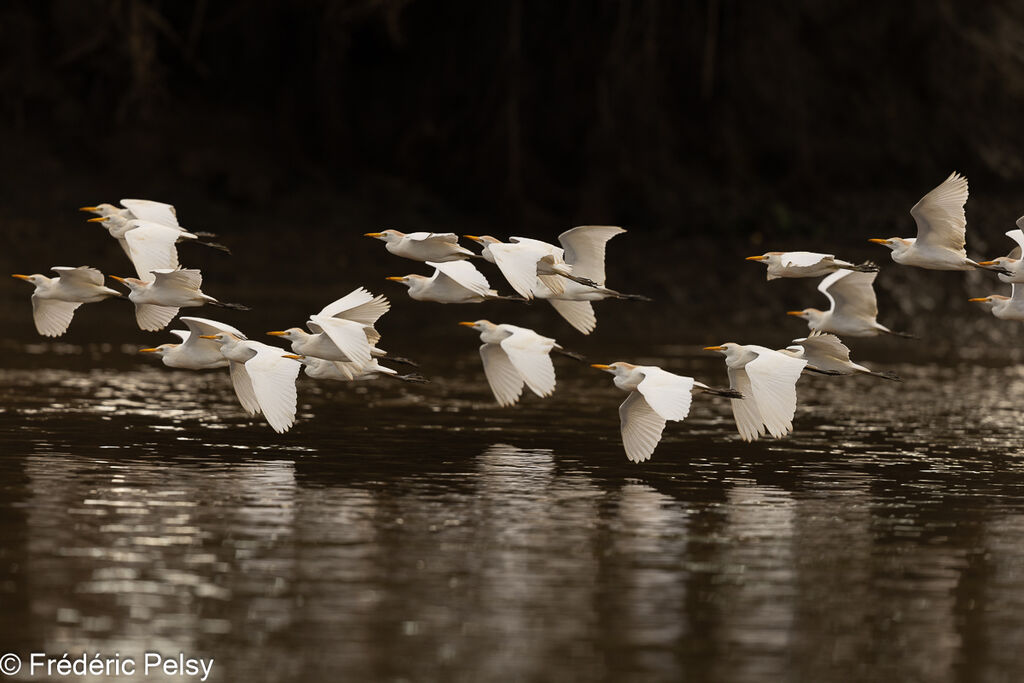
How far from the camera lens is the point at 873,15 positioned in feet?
111

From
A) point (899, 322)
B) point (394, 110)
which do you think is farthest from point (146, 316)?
point (394, 110)

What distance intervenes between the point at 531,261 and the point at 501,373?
181 cm

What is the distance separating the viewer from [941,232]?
1509cm

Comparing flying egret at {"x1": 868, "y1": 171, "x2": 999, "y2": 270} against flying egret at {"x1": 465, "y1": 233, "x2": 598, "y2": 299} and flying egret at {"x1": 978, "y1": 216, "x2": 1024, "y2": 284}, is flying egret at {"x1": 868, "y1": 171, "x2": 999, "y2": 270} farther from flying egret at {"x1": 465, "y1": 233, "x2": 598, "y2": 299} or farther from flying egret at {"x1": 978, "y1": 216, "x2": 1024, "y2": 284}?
flying egret at {"x1": 465, "y1": 233, "x2": 598, "y2": 299}

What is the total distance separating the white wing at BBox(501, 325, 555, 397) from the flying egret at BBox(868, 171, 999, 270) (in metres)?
2.91

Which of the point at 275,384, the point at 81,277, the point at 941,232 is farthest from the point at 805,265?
the point at 81,277

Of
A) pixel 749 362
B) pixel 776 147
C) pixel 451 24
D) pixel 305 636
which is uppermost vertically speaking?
pixel 451 24

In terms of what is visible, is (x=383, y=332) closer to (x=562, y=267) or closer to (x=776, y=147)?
(x=776, y=147)

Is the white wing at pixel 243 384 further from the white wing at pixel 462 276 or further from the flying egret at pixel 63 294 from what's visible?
the white wing at pixel 462 276

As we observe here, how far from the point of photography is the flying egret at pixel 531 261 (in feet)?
45.7

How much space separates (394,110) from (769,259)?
64.3ft

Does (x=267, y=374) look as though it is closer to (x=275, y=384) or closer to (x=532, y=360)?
(x=275, y=384)

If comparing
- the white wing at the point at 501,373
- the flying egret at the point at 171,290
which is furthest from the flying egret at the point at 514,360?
the flying egret at the point at 171,290

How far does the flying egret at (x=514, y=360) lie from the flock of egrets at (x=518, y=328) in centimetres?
1
